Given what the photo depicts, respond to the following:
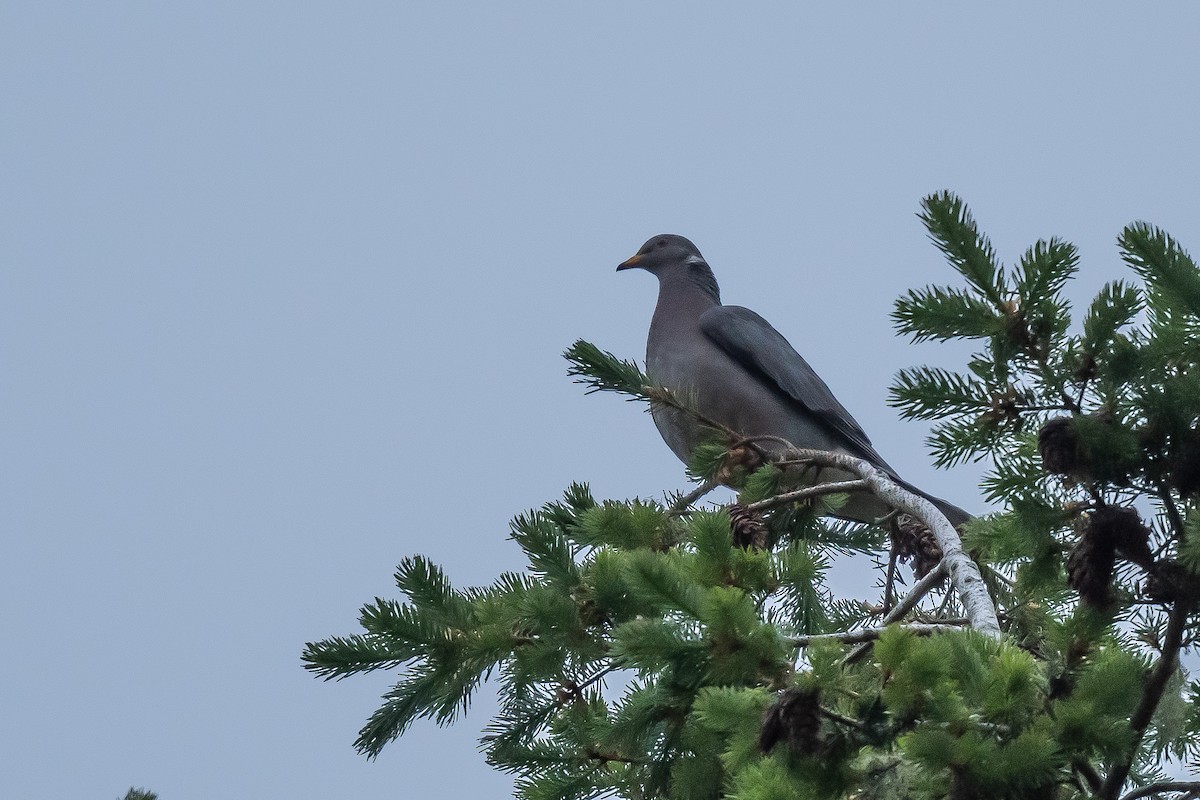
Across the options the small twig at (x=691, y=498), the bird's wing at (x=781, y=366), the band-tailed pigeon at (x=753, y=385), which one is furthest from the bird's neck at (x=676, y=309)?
the small twig at (x=691, y=498)

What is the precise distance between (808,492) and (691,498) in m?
Result: 0.59

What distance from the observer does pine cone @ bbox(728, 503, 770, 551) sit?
379 cm

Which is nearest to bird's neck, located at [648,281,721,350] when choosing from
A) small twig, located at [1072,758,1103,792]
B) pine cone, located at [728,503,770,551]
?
pine cone, located at [728,503,770,551]

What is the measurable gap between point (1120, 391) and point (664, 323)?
453 centimetres

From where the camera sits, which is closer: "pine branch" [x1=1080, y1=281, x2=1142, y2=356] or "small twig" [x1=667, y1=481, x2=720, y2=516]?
"pine branch" [x1=1080, y1=281, x2=1142, y2=356]

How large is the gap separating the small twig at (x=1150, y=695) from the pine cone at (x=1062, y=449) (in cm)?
32

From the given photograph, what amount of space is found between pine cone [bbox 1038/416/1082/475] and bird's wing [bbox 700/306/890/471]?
3.80 meters

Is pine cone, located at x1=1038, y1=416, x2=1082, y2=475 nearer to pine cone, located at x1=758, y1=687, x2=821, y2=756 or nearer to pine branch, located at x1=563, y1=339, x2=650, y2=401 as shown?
pine cone, located at x1=758, y1=687, x2=821, y2=756

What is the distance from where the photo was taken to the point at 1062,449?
2402 millimetres

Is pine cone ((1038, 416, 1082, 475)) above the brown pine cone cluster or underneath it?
above

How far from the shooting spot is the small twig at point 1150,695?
218 cm

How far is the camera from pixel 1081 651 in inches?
88.3

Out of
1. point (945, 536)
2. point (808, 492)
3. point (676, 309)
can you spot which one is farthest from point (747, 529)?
point (676, 309)

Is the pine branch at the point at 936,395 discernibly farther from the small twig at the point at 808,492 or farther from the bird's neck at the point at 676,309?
the bird's neck at the point at 676,309
